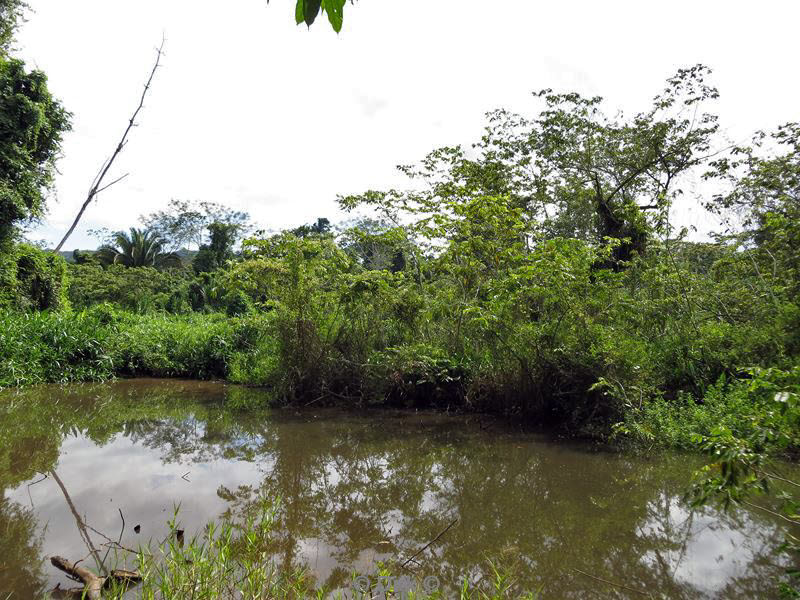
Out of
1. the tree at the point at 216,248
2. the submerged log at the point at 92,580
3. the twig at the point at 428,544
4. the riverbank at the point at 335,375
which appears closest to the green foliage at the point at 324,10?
the riverbank at the point at 335,375

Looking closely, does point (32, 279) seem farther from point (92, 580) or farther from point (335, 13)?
point (335, 13)

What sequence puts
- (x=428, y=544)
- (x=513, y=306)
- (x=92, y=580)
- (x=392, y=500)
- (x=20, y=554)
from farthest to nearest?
(x=513, y=306)
(x=392, y=500)
(x=428, y=544)
(x=20, y=554)
(x=92, y=580)

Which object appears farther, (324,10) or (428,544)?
(428,544)

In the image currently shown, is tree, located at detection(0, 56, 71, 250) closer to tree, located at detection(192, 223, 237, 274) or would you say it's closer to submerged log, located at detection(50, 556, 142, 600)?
submerged log, located at detection(50, 556, 142, 600)

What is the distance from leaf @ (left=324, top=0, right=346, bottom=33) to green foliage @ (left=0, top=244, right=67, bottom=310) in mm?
13960

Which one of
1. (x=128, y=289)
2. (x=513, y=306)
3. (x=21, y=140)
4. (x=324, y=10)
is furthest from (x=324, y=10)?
(x=128, y=289)

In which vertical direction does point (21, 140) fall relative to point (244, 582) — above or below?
above

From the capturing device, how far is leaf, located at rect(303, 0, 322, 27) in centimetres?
115

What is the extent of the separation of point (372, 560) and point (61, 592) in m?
1.72

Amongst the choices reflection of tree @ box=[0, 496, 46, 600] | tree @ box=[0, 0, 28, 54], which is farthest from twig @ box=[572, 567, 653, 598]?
tree @ box=[0, 0, 28, 54]

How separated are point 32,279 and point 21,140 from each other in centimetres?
360

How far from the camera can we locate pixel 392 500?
421 cm

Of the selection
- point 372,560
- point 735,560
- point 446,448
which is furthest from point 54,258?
point 735,560

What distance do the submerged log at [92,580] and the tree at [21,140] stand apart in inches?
462
